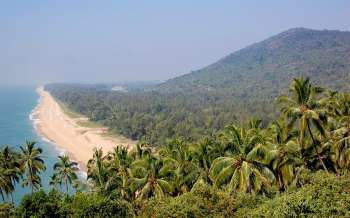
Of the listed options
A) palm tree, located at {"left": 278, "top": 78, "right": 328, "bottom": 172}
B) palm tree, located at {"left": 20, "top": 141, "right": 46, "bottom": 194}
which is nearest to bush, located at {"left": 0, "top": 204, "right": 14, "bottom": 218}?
palm tree, located at {"left": 20, "top": 141, "right": 46, "bottom": 194}

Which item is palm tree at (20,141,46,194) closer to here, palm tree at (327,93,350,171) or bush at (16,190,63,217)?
bush at (16,190,63,217)

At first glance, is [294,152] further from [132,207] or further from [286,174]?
[132,207]

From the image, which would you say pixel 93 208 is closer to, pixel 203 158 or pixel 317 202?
pixel 203 158

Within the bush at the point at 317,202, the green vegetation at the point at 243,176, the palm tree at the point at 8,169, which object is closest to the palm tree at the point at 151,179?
the green vegetation at the point at 243,176

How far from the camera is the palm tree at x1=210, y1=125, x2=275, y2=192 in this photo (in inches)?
1540

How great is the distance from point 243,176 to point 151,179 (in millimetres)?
10259

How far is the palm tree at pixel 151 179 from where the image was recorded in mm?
44500

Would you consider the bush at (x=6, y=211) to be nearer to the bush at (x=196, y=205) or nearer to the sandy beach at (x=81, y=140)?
the bush at (x=196, y=205)

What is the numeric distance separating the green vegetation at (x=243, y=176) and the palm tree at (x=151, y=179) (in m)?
0.10

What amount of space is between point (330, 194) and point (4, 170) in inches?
1583

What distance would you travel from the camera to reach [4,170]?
55.1m

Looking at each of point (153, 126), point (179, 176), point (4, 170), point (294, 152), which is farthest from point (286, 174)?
point (153, 126)

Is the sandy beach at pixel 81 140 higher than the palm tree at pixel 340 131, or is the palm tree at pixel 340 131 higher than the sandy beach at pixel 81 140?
the palm tree at pixel 340 131

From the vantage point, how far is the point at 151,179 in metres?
45.2
